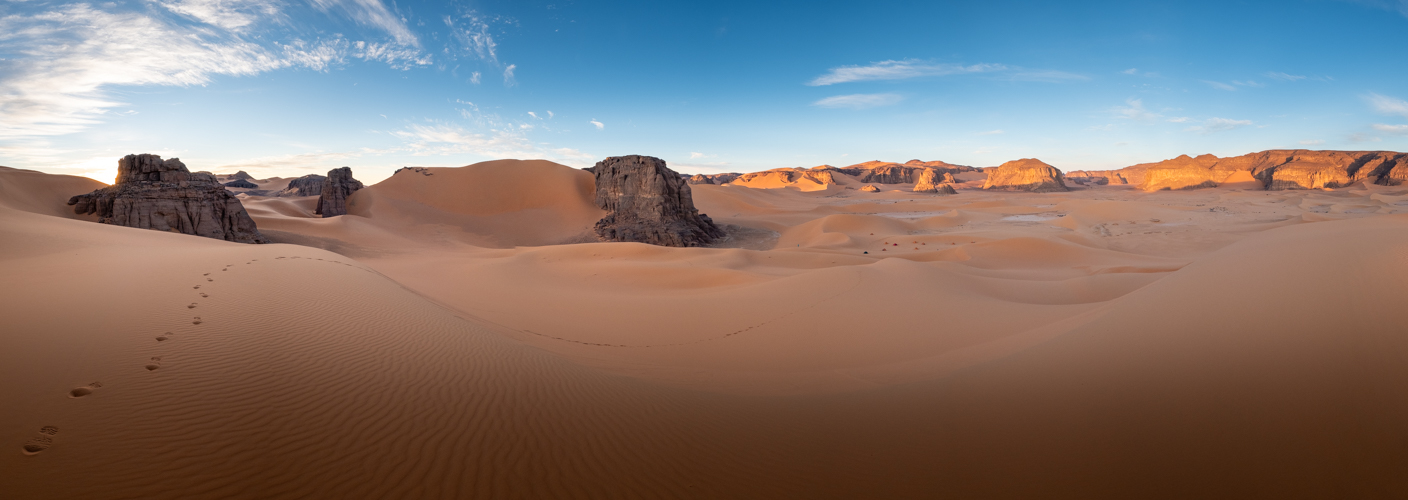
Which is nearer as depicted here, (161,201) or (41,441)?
(41,441)

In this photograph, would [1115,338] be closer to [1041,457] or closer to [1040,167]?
[1041,457]

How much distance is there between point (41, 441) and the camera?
8.21 ft

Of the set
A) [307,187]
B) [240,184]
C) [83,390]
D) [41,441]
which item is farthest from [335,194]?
[240,184]

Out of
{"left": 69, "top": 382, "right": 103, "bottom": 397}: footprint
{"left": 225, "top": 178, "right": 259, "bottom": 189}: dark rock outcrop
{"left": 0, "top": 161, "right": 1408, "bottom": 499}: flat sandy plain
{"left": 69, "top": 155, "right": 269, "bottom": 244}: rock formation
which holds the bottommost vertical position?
{"left": 0, "top": 161, "right": 1408, "bottom": 499}: flat sandy plain

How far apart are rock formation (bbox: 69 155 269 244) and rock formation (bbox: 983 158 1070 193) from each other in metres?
84.7

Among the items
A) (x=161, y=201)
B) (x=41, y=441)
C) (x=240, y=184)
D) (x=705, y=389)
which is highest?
(x=240, y=184)

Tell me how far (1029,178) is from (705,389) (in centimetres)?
8654

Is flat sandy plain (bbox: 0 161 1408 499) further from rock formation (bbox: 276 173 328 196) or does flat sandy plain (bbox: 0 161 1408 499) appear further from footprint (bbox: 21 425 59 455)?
rock formation (bbox: 276 173 328 196)

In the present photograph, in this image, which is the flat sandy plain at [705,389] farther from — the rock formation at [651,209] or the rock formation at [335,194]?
the rock formation at [335,194]

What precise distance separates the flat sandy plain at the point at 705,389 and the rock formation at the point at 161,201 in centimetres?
993

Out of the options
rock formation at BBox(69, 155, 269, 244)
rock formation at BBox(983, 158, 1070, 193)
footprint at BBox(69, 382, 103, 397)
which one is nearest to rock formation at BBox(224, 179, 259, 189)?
rock formation at BBox(69, 155, 269, 244)

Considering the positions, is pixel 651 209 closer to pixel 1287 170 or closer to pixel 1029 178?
pixel 1287 170

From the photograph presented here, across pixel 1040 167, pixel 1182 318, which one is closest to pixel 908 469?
pixel 1182 318

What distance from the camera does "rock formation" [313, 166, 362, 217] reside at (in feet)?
107
